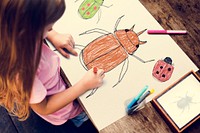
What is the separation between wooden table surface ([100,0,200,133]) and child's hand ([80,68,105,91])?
121 millimetres

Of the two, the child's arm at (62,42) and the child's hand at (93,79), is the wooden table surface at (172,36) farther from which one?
the child's arm at (62,42)

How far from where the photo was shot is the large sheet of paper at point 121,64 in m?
0.89

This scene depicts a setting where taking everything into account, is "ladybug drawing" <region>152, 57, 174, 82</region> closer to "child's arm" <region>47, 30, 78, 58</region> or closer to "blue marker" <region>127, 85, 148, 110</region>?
"blue marker" <region>127, 85, 148, 110</region>

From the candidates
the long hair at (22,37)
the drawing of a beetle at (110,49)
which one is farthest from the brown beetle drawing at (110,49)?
the long hair at (22,37)

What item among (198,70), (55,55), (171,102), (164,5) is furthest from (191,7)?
(55,55)

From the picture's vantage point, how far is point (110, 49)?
0.97 metres

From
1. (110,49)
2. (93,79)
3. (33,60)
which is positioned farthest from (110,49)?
(33,60)

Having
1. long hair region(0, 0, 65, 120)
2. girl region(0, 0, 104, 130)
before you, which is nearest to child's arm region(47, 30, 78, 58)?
girl region(0, 0, 104, 130)

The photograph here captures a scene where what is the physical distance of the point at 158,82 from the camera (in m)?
0.92

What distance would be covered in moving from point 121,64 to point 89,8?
22cm

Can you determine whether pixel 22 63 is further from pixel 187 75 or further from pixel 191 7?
pixel 191 7

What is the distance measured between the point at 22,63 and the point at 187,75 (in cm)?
44

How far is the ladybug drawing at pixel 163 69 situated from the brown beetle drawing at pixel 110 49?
0.05 metres

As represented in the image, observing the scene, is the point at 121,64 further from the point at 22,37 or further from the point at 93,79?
the point at 22,37
